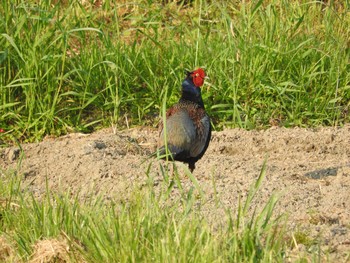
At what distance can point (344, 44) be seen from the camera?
7.17m

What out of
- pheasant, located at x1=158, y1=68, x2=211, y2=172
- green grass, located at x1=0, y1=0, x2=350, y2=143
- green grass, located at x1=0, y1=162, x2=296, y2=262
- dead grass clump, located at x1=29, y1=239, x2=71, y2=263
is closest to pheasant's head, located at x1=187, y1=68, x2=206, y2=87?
pheasant, located at x1=158, y1=68, x2=211, y2=172

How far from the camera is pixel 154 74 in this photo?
699cm

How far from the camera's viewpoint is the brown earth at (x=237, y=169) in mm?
4438

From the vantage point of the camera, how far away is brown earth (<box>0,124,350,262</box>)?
444cm

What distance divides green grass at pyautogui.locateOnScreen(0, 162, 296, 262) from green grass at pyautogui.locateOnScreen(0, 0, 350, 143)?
7.88ft

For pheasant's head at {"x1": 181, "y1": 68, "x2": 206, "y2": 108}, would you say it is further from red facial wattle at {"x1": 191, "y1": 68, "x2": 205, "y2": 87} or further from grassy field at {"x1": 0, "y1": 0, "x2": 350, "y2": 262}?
grassy field at {"x1": 0, "y1": 0, "x2": 350, "y2": 262}

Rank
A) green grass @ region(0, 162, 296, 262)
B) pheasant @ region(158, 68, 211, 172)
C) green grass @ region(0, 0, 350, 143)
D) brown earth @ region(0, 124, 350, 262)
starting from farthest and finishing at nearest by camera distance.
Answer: green grass @ region(0, 0, 350, 143) → pheasant @ region(158, 68, 211, 172) → brown earth @ region(0, 124, 350, 262) → green grass @ region(0, 162, 296, 262)

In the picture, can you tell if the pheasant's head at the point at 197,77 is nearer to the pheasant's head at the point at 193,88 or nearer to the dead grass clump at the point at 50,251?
the pheasant's head at the point at 193,88

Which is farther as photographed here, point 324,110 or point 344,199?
point 324,110

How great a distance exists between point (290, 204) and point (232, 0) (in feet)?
12.6

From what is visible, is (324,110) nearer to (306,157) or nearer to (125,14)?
(306,157)

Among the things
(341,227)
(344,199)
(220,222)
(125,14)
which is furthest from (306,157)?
(125,14)

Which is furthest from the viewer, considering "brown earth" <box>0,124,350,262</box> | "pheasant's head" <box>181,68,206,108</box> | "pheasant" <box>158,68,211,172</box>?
"pheasant's head" <box>181,68,206,108</box>

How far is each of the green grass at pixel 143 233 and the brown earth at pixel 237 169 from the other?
0.64ft
